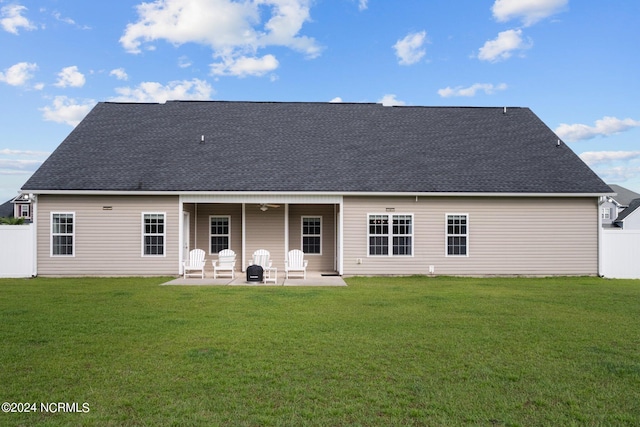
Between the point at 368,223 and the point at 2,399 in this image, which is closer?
the point at 2,399

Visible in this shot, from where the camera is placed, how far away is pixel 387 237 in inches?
677

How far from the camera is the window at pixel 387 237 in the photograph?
17.2 meters

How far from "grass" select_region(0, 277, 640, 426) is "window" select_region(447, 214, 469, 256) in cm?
564

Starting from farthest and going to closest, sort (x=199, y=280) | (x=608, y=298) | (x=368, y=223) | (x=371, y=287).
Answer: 1. (x=368, y=223)
2. (x=199, y=280)
3. (x=371, y=287)
4. (x=608, y=298)

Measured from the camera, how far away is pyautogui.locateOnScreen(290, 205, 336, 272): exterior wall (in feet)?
63.2

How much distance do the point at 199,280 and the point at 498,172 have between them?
35.2 feet

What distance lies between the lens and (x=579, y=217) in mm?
17484

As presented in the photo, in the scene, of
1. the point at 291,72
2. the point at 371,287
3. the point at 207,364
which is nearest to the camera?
the point at 207,364

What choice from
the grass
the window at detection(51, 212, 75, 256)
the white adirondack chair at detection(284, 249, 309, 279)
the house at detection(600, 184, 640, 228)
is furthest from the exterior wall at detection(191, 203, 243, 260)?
the house at detection(600, 184, 640, 228)

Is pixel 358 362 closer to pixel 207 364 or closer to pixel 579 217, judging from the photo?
pixel 207 364

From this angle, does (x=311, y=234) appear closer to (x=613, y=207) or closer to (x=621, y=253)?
(x=621, y=253)

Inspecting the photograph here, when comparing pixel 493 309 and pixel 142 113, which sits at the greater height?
pixel 142 113

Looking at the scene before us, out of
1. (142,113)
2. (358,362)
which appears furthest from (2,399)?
(142,113)

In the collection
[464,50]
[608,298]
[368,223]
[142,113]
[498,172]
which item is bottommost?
[608,298]
